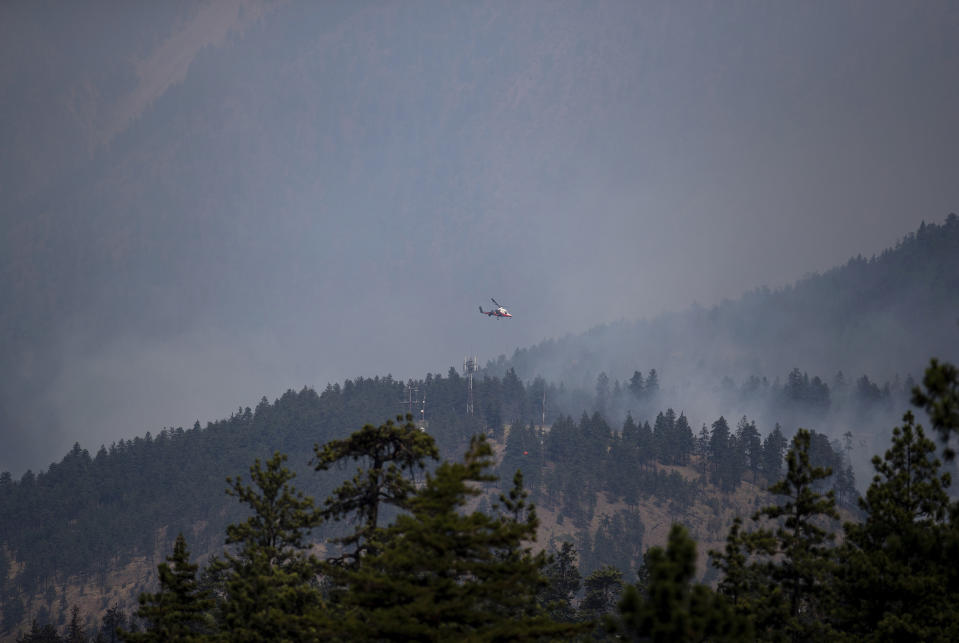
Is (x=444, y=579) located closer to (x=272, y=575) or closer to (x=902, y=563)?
(x=272, y=575)

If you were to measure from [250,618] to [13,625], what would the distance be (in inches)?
6747

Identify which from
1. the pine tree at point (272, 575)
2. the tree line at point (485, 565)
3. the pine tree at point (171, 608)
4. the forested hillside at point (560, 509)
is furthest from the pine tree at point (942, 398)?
the forested hillside at point (560, 509)

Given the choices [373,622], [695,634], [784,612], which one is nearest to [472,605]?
[373,622]

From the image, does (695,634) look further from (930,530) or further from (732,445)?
(732,445)

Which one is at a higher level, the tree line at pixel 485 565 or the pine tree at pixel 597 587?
the tree line at pixel 485 565

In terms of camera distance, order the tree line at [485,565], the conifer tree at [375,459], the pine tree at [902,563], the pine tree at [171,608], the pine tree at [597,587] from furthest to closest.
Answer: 1. the pine tree at [597,587]
2. the pine tree at [171,608]
3. the conifer tree at [375,459]
4. the pine tree at [902,563]
5. the tree line at [485,565]

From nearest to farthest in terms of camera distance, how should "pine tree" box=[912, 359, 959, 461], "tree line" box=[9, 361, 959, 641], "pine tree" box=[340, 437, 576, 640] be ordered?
"pine tree" box=[912, 359, 959, 461], "pine tree" box=[340, 437, 576, 640], "tree line" box=[9, 361, 959, 641]

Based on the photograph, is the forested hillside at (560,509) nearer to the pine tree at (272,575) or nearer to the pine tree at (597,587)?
the pine tree at (597,587)

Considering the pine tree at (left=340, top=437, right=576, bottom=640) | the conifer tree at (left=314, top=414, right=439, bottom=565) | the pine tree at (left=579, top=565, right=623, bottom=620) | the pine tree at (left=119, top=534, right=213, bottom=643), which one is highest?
the conifer tree at (left=314, top=414, right=439, bottom=565)

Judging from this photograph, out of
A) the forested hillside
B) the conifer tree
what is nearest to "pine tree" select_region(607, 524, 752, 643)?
the conifer tree

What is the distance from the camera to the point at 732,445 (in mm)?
187125

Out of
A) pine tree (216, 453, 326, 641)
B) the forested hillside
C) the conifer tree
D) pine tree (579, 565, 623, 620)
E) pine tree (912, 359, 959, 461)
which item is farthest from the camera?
the forested hillside

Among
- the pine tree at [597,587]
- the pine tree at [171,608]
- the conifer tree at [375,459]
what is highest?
the conifer tree at [375,459]

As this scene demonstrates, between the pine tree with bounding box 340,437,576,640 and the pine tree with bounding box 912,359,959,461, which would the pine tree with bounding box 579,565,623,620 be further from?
the pine tree with bounding box 912,359,959,461
